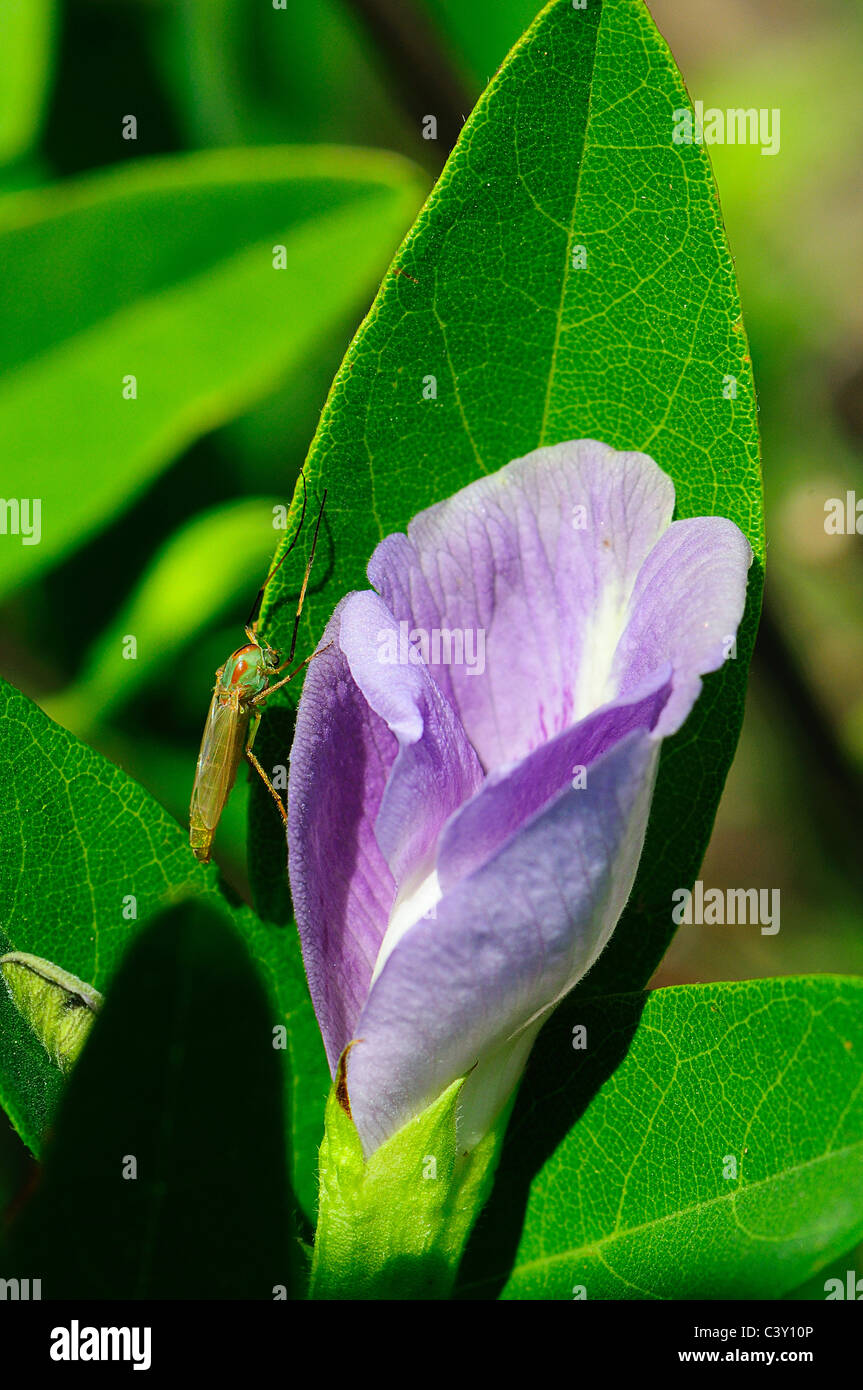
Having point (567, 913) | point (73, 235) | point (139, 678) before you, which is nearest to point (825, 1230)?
point (567, 913)

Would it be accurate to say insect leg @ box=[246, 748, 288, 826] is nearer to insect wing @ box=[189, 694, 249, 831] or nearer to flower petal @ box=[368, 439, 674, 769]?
insect wing @ box=[189, 694, 249, 831]

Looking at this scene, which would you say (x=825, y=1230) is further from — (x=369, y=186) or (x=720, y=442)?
(x=369, y=186)

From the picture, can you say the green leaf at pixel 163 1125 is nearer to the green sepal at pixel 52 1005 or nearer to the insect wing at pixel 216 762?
the green sepal at pixel 52 1005

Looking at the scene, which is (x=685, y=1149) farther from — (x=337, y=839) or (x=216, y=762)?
A: (x=216, y=762)

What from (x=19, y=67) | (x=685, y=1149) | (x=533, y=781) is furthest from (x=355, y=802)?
(x=19, y=67)

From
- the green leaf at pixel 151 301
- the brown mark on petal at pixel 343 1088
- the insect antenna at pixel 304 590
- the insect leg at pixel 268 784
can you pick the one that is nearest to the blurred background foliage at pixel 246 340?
the green leaf at pixel 151 301

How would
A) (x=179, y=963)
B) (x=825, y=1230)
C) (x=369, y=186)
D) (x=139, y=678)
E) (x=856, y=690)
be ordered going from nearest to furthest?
(x=179, y=963), (x=825, y=1230), (x=369, y=186), (x=139, y=678), (x=856, y=690)
